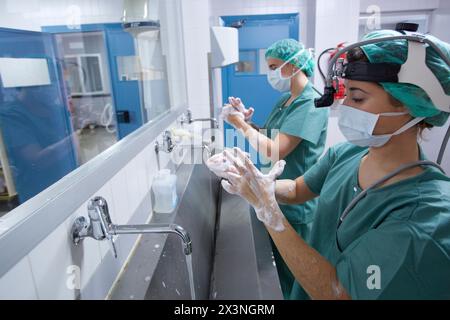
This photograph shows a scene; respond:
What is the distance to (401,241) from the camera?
60 cm

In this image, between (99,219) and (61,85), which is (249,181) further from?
(61,85)

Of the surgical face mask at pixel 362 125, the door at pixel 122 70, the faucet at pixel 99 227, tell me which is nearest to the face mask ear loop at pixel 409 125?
the surgical face mask at pixel 362 125

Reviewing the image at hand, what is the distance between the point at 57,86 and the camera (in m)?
1.56

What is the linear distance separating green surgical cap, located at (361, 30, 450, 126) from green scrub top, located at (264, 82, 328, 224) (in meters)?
0.61

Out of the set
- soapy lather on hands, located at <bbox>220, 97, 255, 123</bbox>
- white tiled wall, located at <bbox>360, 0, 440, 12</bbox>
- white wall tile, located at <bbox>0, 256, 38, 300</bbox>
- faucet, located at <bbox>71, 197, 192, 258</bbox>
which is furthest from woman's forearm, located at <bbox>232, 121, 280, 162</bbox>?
white tiled wall, located at <bbox>360, 0, 440, 12</bbox>

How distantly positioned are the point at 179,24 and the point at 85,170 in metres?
1.67

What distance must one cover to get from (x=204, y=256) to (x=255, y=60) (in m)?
2.48

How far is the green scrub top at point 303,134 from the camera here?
1.32 meters

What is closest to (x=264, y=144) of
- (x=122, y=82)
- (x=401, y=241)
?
(x=401, y=241)

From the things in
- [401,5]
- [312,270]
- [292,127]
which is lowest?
[312,270]

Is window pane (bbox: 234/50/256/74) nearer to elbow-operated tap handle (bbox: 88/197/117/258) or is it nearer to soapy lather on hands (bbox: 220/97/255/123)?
soapy lather on hands (bbox: 220/97/255/123)

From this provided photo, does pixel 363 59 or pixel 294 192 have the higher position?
pixel 363 59

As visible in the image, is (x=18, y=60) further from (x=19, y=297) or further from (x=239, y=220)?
(x=239, y=220)

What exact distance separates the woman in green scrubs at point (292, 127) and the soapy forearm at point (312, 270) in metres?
0.64
